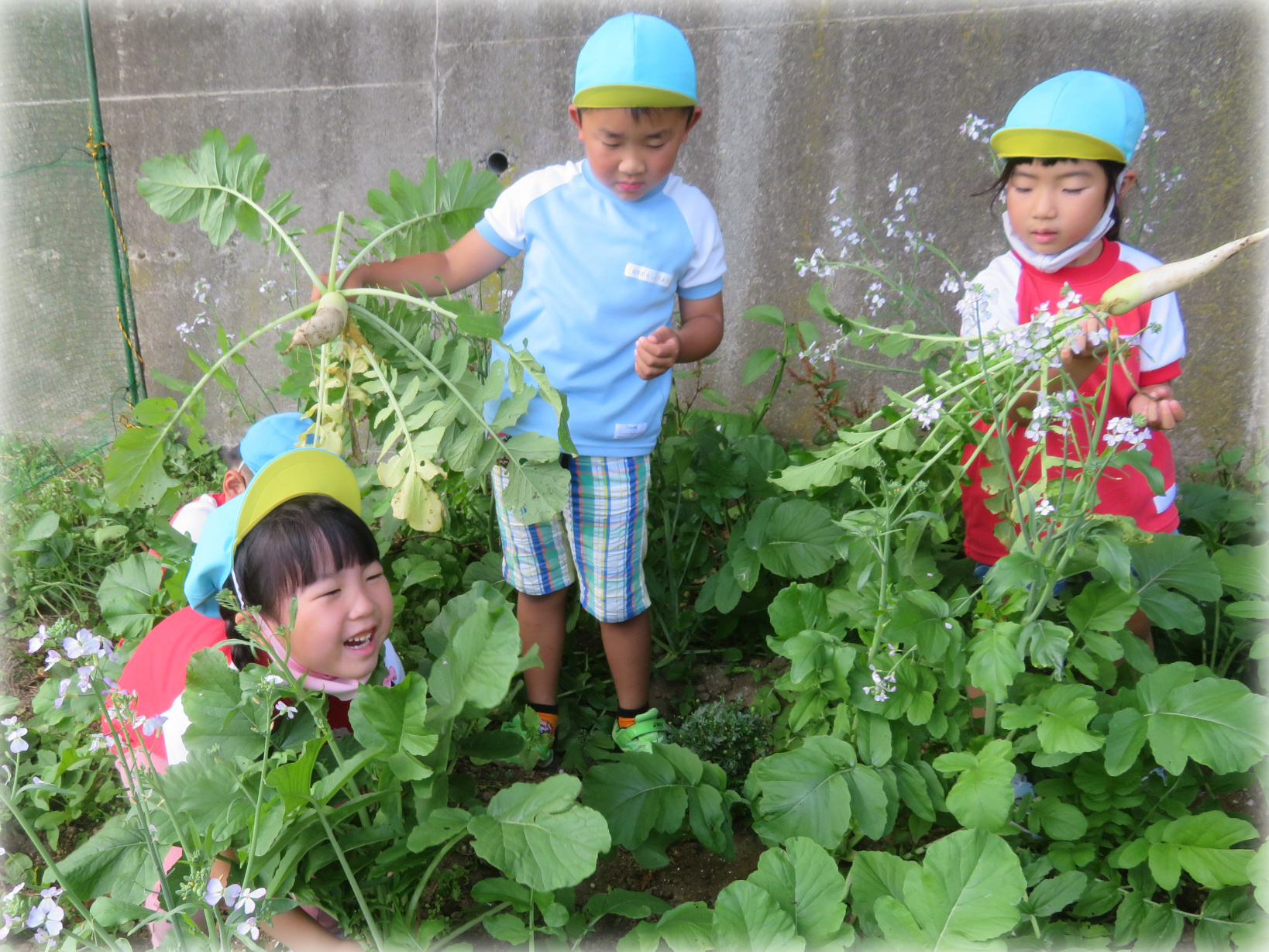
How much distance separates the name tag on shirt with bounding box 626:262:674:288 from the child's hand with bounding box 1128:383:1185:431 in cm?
93

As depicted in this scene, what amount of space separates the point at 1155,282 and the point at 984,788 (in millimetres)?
819

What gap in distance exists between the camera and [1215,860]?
1356 millimetres

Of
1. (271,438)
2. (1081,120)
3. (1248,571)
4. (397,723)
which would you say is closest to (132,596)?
(271,438)

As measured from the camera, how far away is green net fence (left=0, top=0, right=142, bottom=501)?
12.0 feet

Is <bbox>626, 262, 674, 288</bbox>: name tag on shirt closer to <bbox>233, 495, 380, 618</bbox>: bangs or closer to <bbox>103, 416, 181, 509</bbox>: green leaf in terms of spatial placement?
<bbox>233, 495, 380, 618</bbox>: bangs

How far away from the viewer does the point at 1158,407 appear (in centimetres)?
163

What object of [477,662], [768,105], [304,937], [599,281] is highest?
Answer: [768,105]

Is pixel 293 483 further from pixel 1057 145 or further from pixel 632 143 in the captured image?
pixel 1057 145

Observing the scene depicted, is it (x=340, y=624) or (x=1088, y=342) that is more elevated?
(x=1088, y=342)

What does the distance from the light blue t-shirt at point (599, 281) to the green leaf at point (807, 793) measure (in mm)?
739

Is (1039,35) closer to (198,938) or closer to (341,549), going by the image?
(341,549)

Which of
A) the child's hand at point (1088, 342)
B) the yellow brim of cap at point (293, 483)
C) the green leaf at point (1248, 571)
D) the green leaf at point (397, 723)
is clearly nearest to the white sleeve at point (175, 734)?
the yellow brim of cap at point (293, 483)

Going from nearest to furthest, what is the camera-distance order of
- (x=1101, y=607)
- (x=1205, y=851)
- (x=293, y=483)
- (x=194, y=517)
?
(x=1205, y=851), (x=1101, y=607), (x=293, y=483), (x=194, y=517)

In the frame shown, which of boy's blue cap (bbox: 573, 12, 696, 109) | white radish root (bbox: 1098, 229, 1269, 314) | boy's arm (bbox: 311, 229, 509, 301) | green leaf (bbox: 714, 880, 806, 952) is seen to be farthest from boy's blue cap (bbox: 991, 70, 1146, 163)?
green leaf (bbox: 714, 880, 806, 952)
